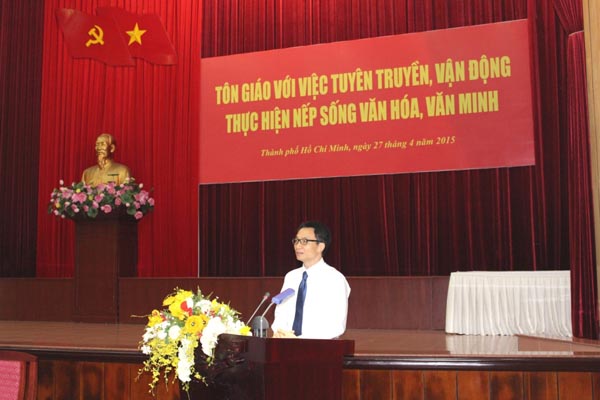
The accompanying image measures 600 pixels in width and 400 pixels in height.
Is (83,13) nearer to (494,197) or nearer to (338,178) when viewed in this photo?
(338,178)

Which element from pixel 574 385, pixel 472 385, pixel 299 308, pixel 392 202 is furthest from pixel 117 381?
pixel 392 202

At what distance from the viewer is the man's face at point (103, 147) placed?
7.29 meters

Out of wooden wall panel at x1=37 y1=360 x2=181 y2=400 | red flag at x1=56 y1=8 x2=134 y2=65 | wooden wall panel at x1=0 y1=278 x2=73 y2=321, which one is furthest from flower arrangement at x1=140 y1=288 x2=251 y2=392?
red flag at x1=56 y1=8 x2=134 y2=65

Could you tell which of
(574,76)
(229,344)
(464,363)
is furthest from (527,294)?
(229,344)

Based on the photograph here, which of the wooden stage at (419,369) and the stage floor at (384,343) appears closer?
the wooden stage at (419,369)

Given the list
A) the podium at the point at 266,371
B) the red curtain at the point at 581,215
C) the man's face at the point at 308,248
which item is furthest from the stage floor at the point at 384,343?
the podium at the point at 266,371

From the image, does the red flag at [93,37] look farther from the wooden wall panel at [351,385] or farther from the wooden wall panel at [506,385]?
the wooden wall panel at [506,385]

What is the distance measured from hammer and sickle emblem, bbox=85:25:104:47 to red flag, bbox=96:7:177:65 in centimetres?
22

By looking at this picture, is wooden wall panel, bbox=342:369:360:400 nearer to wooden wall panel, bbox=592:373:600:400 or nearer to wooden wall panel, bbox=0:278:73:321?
wooden wall panel, bbox=592:373:600:400

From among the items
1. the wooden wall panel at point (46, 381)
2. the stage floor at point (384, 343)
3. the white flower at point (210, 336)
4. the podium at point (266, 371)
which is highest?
the white flower at point (210, 336)

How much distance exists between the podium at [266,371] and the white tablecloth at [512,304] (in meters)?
2.95

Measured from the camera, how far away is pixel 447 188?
22.7 ft

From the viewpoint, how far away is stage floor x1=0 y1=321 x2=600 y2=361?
350cm

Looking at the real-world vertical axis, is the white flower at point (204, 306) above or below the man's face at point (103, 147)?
below
